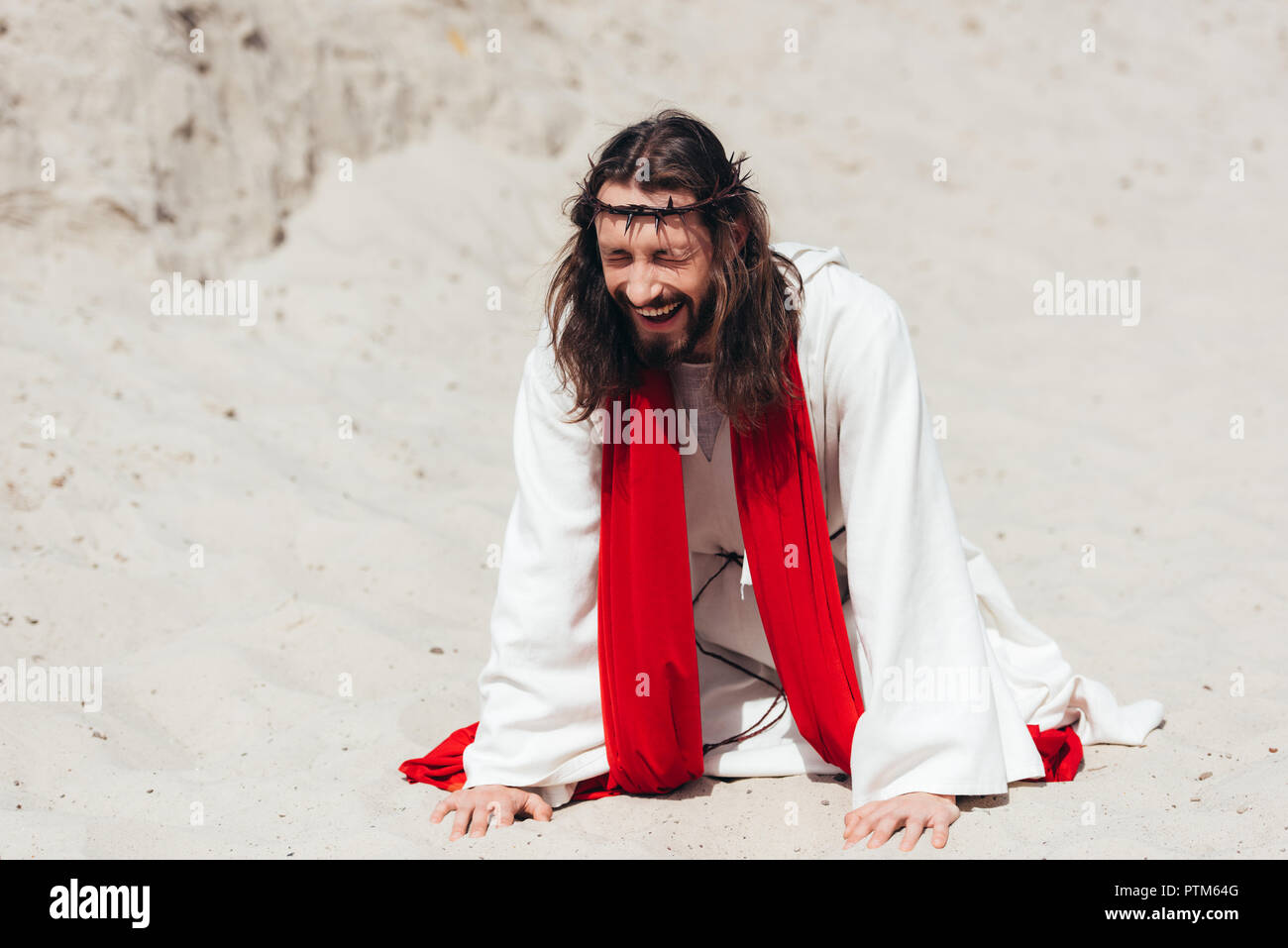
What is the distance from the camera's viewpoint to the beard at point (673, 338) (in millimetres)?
2428

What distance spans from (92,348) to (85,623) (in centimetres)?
150

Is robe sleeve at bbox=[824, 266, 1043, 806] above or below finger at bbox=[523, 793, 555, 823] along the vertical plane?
above

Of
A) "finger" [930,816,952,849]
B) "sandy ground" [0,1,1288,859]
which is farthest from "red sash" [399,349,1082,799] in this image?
"finger" [930,816,952,849]

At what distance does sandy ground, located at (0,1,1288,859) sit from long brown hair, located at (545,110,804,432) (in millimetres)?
880

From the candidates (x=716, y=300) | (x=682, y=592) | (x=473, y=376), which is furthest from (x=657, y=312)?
(x=473, y=376)

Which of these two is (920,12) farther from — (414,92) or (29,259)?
(29,259)

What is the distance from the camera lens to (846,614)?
8.79ft

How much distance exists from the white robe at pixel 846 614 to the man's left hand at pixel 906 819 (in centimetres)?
2

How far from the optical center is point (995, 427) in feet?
16.1

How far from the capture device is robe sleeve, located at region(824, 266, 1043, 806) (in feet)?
7.65

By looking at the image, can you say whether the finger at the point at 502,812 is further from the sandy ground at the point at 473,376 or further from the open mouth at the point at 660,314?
the open mouth at the point at 660,314

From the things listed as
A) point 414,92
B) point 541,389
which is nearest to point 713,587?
point 541,389

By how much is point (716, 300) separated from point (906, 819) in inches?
42.0

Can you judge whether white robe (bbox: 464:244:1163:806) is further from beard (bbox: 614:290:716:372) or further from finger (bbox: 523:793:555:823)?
beard (bbox: 614:290:716:372)
